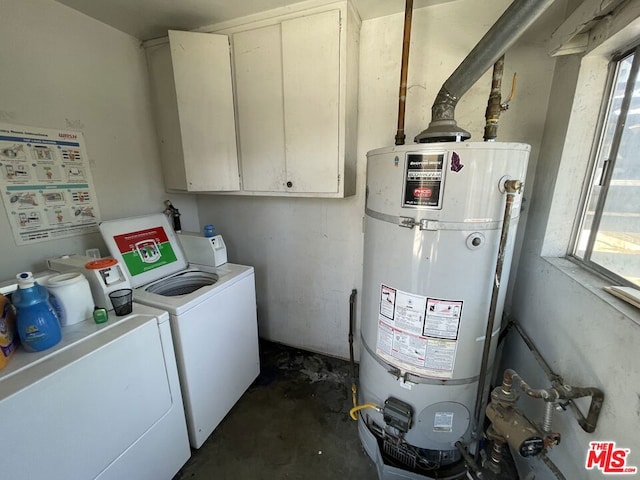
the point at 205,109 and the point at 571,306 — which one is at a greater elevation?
the point at 205,109

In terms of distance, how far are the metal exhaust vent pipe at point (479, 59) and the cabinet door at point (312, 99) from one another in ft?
1.69

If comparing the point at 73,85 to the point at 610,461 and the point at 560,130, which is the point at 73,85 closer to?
the point at 560,130

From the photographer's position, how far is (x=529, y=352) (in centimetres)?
131

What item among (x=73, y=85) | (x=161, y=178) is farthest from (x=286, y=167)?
(x=73, y=85)

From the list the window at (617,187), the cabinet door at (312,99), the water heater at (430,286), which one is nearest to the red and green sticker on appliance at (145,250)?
the cabinet door at (312,99)

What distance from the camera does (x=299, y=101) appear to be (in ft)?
4.83

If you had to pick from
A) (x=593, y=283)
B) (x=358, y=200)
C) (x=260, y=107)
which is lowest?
(x=593, y=283)

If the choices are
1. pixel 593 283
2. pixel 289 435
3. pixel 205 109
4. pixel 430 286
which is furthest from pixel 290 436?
pixel 205 109

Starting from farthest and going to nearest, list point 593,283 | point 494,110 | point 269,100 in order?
point 269,100 → point 494,110 → point 593,283

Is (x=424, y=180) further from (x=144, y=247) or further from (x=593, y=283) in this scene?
(x=144, y=247)

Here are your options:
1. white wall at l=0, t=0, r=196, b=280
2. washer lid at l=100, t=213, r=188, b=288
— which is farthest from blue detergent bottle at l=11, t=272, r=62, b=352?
white wall at l=0, t=0, r=196, b=280

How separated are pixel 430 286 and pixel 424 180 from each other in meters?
0.41

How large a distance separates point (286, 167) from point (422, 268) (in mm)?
1008

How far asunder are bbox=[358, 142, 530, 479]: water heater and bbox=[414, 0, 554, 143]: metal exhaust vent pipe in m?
0.26
